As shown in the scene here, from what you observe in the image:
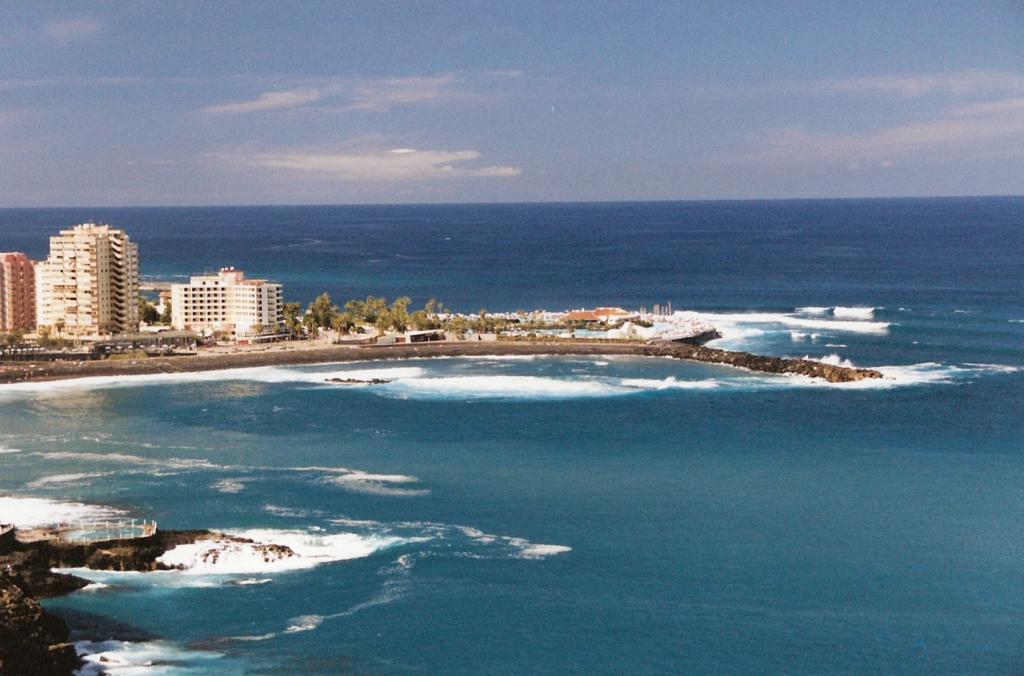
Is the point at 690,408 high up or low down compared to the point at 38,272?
down

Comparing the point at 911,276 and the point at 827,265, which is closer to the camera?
the point at 911,276

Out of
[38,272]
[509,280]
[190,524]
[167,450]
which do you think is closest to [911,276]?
[509,280]

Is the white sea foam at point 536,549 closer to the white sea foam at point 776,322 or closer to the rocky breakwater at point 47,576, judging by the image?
the rocky breakwater at point 47,576

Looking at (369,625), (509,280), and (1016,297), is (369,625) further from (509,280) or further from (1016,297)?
(509,280)

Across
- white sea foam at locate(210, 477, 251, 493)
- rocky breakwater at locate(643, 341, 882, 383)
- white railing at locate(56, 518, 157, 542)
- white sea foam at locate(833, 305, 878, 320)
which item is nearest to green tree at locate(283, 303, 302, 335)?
rocky breakwater at locate(643, 341, 882, 383)

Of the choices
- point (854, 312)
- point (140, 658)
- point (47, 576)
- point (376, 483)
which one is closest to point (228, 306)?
point (376, 483)

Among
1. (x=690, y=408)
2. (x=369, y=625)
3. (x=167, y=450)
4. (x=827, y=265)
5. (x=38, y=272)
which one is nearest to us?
(x=369, y=625)

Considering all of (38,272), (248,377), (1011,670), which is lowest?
(1011,670)
